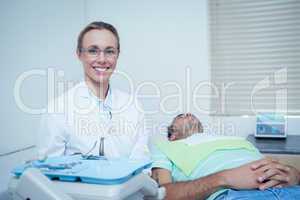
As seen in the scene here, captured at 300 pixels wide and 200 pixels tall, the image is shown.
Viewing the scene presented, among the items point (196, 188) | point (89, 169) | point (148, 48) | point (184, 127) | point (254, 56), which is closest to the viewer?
point (89, 169)

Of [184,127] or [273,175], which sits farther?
[184,127]

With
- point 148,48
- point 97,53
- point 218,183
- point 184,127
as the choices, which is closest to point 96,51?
point 97,53

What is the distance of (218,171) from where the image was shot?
1.41 metres

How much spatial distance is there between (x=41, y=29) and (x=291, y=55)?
1.85m

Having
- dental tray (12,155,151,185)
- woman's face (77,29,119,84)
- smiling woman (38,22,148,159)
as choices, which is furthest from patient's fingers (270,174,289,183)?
woman's face (77,29,119,84)

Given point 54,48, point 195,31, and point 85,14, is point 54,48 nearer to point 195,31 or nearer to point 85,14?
point 85,14

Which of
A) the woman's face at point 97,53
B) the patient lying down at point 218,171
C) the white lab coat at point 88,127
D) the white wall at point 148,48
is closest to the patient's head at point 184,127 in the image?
the patient lying down at point 218,171

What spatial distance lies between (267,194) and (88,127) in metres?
0.88

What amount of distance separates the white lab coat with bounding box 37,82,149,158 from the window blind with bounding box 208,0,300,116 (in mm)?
965

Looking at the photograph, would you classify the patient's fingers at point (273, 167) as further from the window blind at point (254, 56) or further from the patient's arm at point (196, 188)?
the window blind at point (254, 56)

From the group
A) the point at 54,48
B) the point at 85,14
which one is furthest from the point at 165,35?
the point at 54,48

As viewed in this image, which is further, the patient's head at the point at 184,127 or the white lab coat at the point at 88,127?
the patient's head at the point at 184,127

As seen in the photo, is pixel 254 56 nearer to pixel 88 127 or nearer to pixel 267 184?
pixel 267 184

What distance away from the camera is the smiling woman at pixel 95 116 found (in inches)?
55.2
